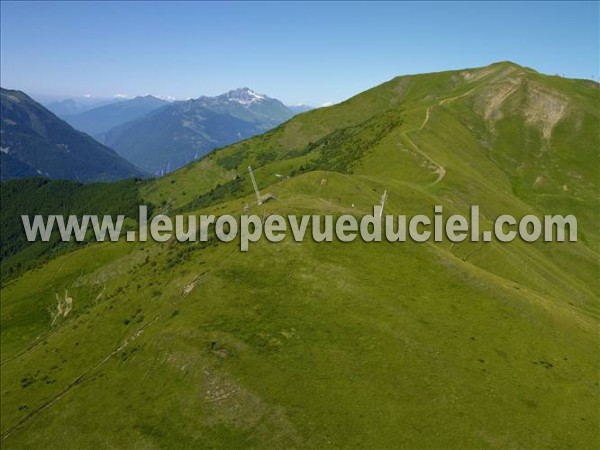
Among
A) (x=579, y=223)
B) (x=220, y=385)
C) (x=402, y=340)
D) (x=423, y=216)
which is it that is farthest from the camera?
(x=579, y=223)

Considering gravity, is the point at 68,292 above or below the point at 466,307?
below

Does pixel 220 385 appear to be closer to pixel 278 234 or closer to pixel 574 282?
pixel 278 234

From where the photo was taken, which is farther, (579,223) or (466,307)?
(579,223)

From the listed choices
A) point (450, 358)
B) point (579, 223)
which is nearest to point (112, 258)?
point (450, 358)

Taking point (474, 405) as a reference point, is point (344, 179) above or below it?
above

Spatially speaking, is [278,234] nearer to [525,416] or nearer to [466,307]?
[466,307]

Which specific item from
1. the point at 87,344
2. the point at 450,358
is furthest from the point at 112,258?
the point at 450,358

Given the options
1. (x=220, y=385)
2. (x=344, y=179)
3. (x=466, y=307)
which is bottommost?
(x=220, y=385)

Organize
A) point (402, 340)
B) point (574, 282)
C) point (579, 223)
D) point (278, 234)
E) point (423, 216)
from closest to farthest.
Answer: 1. point (402, 340)
2. point (278, 234)
3. point (423, 216)
4. point (574, 282)
5. point (579, 223)

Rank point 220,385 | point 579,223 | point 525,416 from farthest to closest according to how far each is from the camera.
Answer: point 579,223
point 220,385
point 525,416
